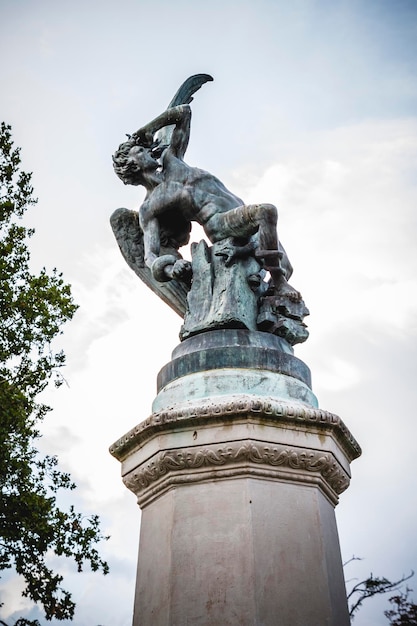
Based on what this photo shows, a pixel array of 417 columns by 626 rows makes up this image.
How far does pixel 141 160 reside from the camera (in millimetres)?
5715

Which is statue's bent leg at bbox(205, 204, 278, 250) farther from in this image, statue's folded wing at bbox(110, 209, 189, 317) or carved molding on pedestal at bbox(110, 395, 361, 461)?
carved molding on pedestal at bbox(110, 395, 361, 461)

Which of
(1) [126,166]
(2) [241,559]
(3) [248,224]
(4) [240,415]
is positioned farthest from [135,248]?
(2) [241,559]

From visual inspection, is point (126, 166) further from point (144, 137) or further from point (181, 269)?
point (181, 269)

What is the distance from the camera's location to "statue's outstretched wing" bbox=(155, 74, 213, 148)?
6.21 metres

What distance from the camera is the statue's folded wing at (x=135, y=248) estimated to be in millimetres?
5605

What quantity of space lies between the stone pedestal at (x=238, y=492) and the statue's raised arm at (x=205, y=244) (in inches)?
14.0

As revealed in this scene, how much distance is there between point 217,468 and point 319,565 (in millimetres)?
854

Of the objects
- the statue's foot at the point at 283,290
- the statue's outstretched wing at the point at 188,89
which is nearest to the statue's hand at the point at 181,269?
the statue's foot at the point at 283,290

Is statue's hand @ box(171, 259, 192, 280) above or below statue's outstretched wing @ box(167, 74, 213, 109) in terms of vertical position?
below

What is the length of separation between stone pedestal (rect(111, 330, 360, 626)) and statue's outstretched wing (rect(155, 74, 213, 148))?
254 cm

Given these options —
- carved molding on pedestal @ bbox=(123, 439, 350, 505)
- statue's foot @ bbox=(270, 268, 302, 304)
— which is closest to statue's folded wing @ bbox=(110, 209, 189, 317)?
statue's foot @ bbox=(270, 268, 302, 304)

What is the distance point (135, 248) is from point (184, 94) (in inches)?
68.8

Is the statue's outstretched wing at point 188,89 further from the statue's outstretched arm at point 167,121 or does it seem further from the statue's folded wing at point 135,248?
the statue's folded wing at point 135,248

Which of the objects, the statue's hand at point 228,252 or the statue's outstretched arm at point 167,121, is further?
the statue's outstretched arm at point 167,121
